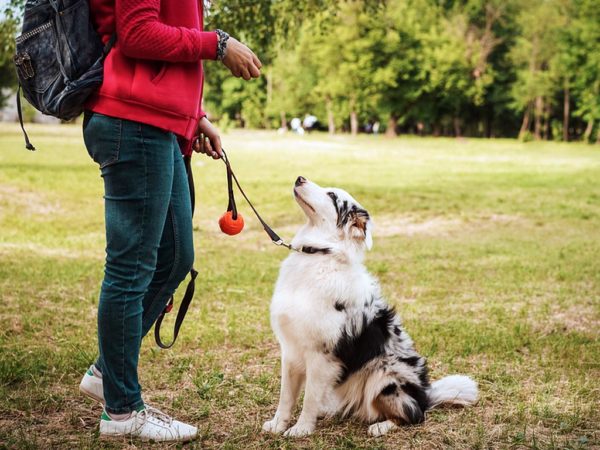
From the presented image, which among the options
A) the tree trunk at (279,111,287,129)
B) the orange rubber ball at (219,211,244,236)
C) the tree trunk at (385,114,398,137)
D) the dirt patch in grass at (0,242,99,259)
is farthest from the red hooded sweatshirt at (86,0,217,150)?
the tree trunk at (279,111,287,129)

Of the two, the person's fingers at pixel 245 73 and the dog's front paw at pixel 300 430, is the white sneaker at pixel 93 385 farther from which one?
the person's fingers at pixel 245 73

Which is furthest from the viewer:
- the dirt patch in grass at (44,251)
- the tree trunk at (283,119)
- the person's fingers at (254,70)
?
the tree trunk at (283,119)

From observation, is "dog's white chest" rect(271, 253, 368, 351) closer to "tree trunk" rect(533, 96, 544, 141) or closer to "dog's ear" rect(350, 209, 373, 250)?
"dog's ear" rect(350, 209, 373, 250)

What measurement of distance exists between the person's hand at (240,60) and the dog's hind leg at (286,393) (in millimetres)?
1522

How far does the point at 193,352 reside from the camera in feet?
16.8

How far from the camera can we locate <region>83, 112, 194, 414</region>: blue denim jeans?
9.42 ft

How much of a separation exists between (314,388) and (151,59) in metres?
1.83

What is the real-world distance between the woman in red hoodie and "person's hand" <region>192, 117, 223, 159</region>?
31cm

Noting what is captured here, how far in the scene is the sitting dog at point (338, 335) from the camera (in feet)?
11.6

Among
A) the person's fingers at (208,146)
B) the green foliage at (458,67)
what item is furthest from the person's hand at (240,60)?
the green foliage at (458,67)

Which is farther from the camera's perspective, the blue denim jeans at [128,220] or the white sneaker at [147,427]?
the white sneaker at [147,427]

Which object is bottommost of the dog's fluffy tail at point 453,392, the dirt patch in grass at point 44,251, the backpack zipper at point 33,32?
the dirt patch in grass at point 44,251

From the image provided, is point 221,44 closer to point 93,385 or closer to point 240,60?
point 240,60

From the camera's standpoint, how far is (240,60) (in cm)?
299
